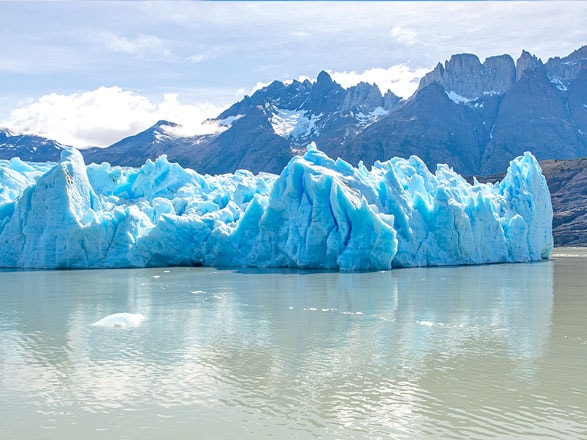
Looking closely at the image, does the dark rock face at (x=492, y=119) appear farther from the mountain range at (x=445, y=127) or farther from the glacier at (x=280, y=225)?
the glacier at (x=280, y=225)

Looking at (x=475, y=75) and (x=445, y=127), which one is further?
(x=475, y=75)

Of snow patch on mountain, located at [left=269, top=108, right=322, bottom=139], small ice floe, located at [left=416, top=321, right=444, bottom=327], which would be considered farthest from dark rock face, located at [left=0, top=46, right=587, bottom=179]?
small ice floe, located at [left=416, top=321, right=444, bottom=327]

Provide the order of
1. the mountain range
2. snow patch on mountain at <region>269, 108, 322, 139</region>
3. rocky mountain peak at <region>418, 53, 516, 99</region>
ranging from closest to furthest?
the mountain range → rocky mountain peak at <region>418, 53, 516, 99</region> → snow patch on mountain at <region>269, 108, 322, 139</region>

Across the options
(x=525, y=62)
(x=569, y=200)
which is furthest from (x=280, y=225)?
(x=525, y=62)

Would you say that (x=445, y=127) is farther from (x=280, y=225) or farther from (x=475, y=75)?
(x=280, y=225)

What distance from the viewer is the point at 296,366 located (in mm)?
11055

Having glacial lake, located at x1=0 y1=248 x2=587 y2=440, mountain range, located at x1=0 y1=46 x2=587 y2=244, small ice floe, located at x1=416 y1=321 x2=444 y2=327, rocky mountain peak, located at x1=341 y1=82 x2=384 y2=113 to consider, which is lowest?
glacial lake, located at x1=0 y1=248 x2=587 y2=440

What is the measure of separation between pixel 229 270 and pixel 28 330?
1633cm

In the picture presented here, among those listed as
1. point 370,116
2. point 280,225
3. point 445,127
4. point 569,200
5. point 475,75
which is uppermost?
point 475,75

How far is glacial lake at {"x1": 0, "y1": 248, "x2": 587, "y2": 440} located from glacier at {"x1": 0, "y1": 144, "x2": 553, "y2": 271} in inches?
346

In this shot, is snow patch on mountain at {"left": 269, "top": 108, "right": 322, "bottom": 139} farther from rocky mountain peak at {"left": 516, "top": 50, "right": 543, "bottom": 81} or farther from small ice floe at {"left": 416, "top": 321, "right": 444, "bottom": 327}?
small ice floe at {"left": 416, "top": 321, "right": 444, "bottom": 327}

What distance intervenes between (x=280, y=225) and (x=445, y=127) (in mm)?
117496

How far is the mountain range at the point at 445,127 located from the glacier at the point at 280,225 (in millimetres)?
101113

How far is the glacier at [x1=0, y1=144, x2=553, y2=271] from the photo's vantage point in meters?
29.5
